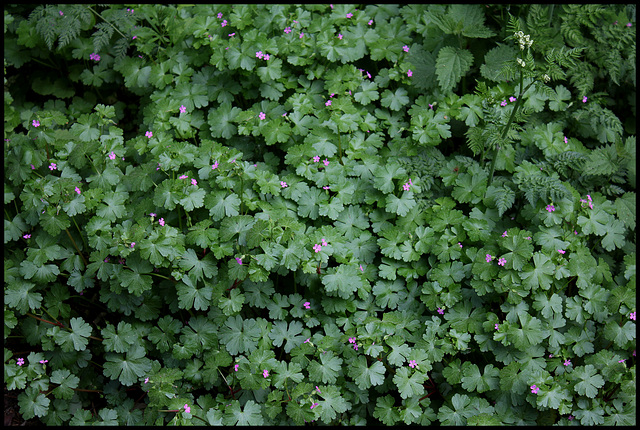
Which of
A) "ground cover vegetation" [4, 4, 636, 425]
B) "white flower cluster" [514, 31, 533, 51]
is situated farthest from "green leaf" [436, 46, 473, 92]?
"white flower cluster" [514, 31, 533, 51]

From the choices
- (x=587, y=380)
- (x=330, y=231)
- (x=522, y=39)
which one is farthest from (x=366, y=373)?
(x=522, y=39)

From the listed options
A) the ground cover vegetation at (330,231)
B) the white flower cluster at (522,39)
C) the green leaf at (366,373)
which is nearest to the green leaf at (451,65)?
the ground cover vegetation at (330,231)

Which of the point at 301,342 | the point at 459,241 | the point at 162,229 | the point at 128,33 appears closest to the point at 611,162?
the point at 459,241

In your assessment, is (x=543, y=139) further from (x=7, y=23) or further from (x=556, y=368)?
(x=7, y=23)

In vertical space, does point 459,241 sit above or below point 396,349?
above

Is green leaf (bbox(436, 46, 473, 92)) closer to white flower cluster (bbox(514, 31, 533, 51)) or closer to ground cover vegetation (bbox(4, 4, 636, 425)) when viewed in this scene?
ground cover vegetation (bbox(4, 4, 636, 425))

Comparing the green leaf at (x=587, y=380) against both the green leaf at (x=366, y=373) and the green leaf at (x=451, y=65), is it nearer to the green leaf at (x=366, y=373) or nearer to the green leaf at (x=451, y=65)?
the green leaf at (x=366, y=373)
